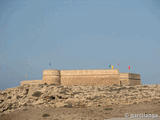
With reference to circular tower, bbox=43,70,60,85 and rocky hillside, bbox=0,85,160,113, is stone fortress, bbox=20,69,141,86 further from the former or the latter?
rocky hillside, bbox=0,85,160,113

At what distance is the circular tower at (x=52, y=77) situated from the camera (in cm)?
2984

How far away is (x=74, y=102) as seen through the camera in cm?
2022

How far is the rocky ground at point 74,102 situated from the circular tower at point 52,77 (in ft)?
17.1

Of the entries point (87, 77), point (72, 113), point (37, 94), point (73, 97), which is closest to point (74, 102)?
point (73, 97)

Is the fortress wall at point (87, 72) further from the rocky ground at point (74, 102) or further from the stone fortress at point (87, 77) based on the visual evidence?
the rocky ground at point (74, 102)

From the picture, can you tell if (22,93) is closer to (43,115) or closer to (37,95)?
(37,95)

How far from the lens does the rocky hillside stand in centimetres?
2016

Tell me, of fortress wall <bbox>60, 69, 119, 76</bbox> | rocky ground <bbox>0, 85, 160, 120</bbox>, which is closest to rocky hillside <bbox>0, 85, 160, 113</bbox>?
rocky ground <bbox>0, 85, 160, 120</bbox>

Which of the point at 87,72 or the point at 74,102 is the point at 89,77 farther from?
the point at 74,102

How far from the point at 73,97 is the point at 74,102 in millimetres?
1008

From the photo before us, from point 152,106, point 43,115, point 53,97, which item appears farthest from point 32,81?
point 152,106

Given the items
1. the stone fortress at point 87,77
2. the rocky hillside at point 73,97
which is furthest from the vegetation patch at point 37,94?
the stone fortress at point 87,77

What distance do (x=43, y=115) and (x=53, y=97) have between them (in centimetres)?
507

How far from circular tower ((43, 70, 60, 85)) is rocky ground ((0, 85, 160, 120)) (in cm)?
522
